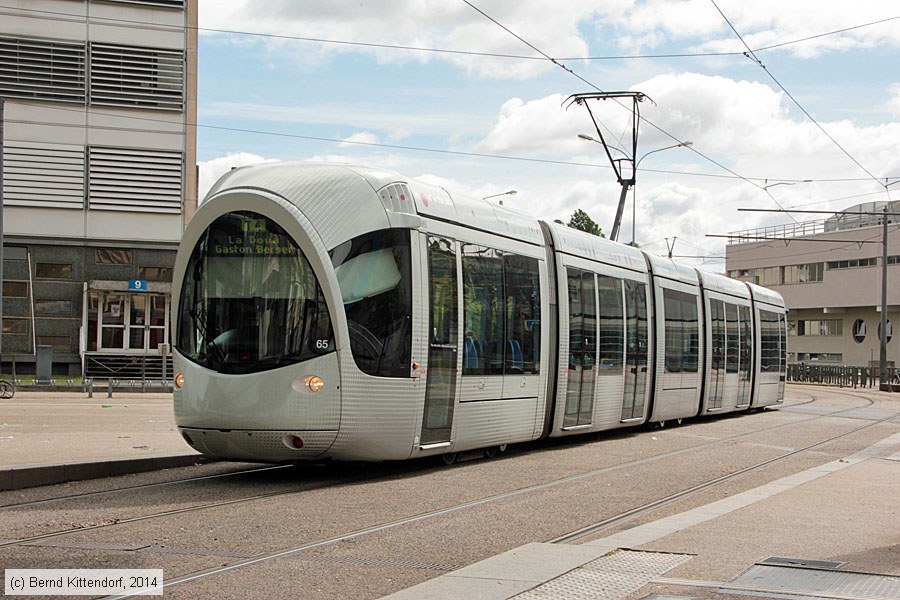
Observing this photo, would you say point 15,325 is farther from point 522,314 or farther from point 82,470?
point 82,470

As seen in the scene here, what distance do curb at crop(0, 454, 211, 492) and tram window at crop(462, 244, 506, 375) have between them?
11.7 ft

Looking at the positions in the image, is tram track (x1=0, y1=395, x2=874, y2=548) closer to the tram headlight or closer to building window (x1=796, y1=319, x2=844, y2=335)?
the tram headlight

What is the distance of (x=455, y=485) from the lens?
1211 centimetres

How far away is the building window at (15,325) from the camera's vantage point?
41.3 meters

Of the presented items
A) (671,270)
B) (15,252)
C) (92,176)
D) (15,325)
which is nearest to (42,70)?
(92,176)

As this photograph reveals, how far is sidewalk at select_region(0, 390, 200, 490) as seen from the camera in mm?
11867

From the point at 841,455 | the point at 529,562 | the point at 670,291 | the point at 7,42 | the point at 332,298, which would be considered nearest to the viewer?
the point at 529,562

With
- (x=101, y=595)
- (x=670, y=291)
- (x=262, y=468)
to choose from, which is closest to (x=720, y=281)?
(x=670, y=291)

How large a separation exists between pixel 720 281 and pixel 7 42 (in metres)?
28.4

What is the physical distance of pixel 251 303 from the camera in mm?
11656

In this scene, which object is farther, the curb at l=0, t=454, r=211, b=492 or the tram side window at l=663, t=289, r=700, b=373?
the tram side window at l=663, t=289, r=700, b=373

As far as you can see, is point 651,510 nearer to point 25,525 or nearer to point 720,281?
point 25,525

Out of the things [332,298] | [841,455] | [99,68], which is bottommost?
[841,455]

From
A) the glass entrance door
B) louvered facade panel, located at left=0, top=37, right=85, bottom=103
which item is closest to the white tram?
the glass entrance door
